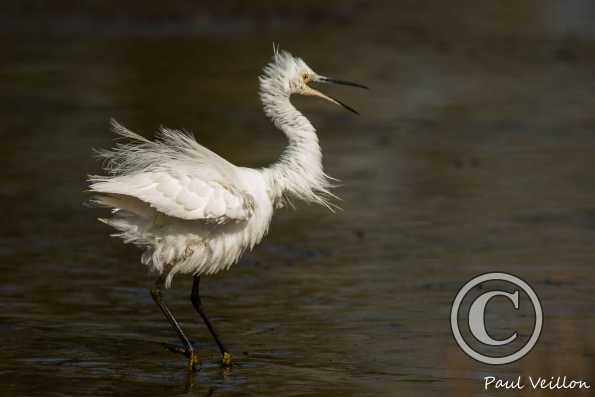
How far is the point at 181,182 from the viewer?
8055 mm

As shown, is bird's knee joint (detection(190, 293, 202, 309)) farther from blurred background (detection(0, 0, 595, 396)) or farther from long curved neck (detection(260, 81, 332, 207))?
long curved neck (detection(260, 81, 332, 207))

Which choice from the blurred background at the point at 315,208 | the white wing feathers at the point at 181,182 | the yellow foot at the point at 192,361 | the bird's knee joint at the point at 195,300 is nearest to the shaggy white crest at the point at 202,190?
the white wing feathers at the point at 181,182

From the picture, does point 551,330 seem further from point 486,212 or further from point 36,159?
point 36,159

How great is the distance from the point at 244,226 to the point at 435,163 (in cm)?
658

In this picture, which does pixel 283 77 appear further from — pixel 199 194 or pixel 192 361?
pixel 192 361

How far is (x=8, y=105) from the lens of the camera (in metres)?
18.6

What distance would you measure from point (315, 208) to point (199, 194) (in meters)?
4.86

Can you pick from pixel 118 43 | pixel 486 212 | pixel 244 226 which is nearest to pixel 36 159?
pixel 486 212

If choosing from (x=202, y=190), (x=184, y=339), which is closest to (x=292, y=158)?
(x=202, y=190)

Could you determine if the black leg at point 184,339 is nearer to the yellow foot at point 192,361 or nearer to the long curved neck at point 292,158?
the yellow foot at point 192,361

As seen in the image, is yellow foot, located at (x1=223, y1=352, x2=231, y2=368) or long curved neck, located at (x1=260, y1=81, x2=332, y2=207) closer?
yellow foot, located at (x1=223, y1=352, x2=231, y2=368)

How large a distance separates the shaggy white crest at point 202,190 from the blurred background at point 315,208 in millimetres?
658

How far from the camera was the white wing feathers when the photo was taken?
7949 millimetres

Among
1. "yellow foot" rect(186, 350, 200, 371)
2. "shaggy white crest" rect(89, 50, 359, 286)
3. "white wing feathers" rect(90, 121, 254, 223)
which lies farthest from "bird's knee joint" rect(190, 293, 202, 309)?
"white wing feathers" rect(90, 121, 254, 223)
